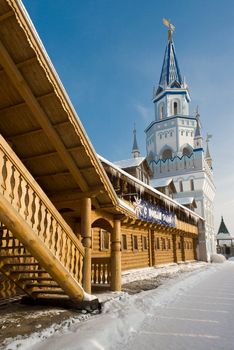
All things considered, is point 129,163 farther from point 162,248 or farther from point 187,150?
point 187,150

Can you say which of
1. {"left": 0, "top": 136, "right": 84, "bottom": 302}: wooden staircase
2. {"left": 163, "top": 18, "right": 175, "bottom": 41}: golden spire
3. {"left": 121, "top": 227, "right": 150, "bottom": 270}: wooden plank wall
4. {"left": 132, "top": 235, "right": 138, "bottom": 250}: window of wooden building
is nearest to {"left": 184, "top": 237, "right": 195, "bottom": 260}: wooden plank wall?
{"left": 121, "top": 227, "right": 150, "bottom": 270}: wooden plank wall

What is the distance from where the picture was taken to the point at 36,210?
5133mm

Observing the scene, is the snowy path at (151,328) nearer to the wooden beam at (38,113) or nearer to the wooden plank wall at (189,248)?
the wooden beam at (38,113)

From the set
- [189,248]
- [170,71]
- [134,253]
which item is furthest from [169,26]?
[134,253]

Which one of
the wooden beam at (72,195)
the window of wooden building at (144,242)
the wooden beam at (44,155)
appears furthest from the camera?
the window of wooden building at (144,242)

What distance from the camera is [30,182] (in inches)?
200

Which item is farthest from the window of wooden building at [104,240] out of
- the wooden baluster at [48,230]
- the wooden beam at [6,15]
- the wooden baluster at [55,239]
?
the wooden beam at [6,15]

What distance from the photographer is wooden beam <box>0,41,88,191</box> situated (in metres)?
5.17

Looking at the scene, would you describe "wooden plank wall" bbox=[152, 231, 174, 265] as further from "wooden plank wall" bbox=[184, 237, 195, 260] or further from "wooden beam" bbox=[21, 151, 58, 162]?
"wooden beam" bbox=[21, 151, 58, 162]

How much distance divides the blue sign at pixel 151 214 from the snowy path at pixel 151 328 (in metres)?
7.73

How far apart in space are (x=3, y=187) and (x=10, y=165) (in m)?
0.39

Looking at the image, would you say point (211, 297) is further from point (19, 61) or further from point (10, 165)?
point (19, 61)

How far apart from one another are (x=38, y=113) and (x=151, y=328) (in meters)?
4.64

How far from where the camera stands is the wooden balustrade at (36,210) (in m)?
4.54
